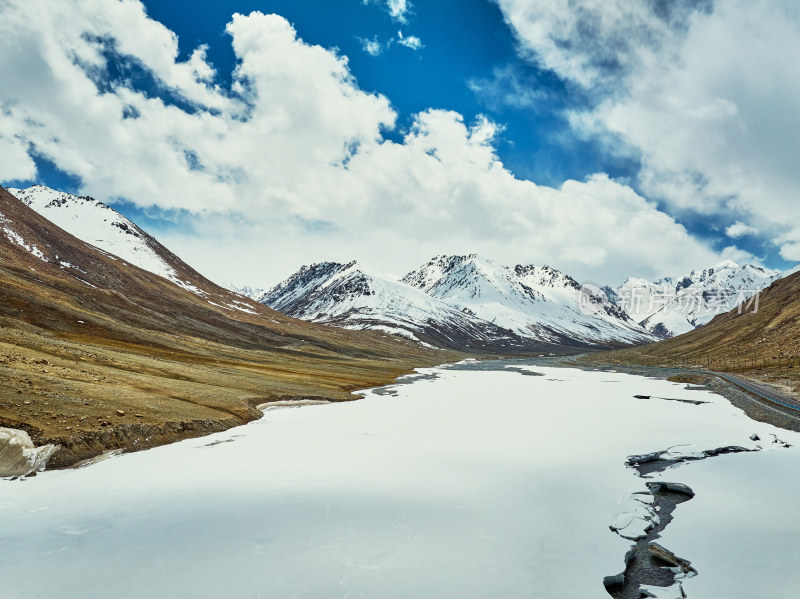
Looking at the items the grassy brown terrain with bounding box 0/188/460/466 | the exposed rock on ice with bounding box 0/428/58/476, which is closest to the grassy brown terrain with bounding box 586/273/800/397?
the grassy brown terrain with bounding box 0/188/460/466

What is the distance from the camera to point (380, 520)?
1972 centimetres

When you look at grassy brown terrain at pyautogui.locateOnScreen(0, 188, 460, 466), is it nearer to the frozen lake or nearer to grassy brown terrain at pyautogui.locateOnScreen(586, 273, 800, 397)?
the frozen lake

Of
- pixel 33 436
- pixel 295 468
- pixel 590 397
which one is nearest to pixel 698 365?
pixel 590 397

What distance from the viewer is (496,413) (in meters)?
53.0

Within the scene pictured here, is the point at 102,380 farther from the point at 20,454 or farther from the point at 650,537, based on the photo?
the point at 650,537

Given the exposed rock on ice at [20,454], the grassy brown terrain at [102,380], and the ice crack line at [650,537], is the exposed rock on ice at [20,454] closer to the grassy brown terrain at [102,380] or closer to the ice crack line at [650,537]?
the grassy brown terrain at [102,380]

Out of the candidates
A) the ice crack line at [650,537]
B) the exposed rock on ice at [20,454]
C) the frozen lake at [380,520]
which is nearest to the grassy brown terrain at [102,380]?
the exposed rock on ice at [20,454]

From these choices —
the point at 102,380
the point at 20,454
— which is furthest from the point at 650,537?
the point at 102,380

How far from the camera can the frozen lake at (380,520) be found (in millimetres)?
14383

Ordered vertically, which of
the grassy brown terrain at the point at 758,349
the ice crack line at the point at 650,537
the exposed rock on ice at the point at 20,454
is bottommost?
the exposed rock on ice at the point at 20,454

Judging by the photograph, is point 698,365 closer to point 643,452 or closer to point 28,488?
point 643,452

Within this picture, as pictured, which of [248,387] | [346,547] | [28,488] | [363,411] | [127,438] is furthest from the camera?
[248,387]

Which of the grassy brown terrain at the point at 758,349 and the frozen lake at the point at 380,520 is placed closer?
the frozen lake at the point at 380,520

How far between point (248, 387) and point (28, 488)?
115 feet
